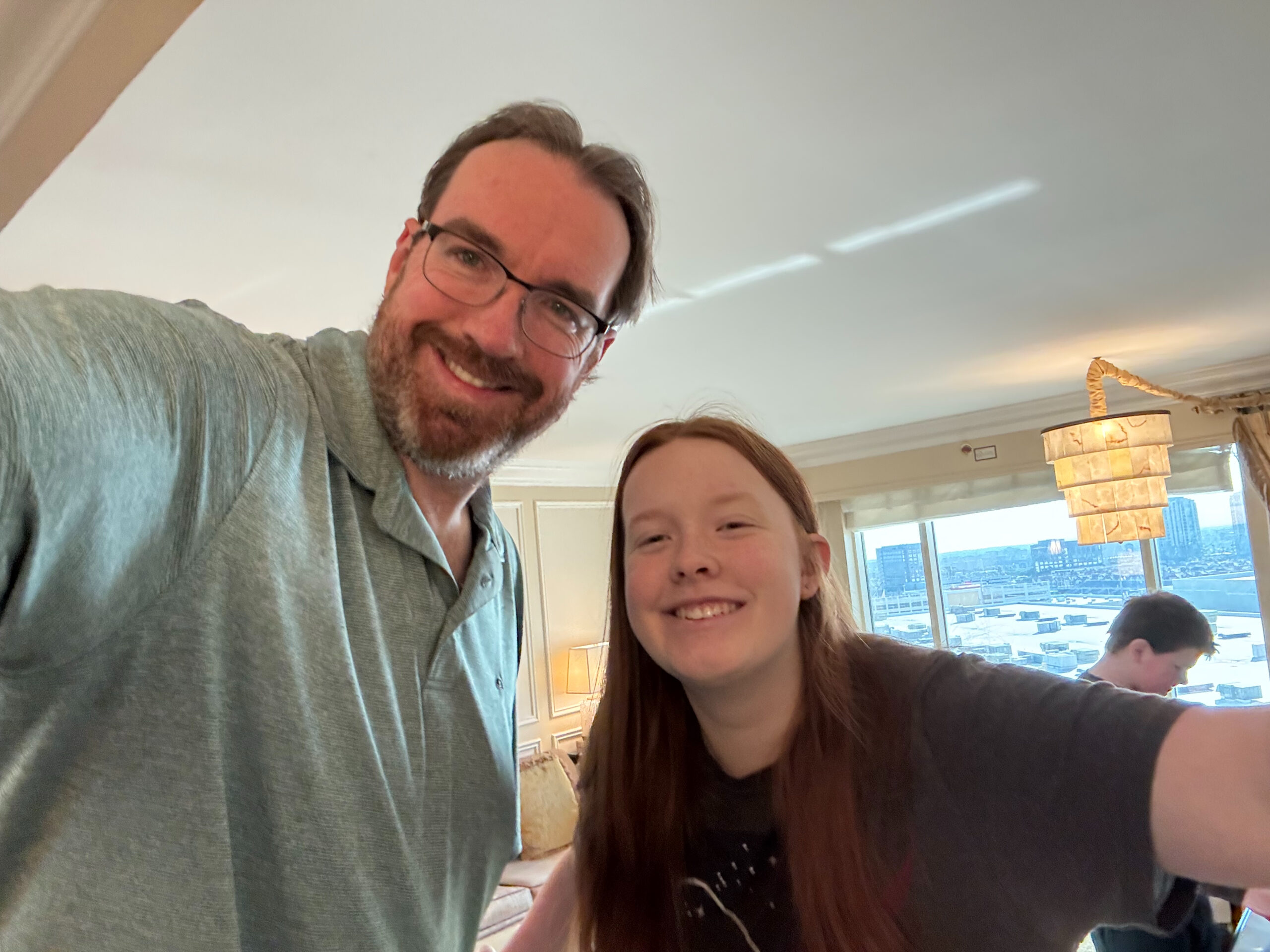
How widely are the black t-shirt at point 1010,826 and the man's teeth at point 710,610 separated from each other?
0.23 m

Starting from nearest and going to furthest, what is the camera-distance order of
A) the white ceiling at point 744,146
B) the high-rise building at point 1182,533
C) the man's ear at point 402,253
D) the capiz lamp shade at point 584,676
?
the man's ear at point 402,253 → the white ceiling at point 744,146 → the high-rise building at point 1182,533 → the capiz lamp shade at point 584,676

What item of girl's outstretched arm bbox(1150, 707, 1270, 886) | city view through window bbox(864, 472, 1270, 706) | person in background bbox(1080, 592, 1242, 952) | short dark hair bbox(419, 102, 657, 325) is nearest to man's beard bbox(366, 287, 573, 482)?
short dark hair bbox(419, 102, 657, 325)

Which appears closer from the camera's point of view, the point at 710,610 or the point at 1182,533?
the point at 710,610

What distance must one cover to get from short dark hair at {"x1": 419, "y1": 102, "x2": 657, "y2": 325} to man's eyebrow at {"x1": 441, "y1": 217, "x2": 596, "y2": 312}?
95 mm

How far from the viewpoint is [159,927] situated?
669mm

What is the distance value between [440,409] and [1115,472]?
3.43 metres

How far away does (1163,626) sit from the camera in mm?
2939

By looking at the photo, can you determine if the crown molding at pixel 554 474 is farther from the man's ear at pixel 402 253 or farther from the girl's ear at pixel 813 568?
the man's ear at pixel 402 253

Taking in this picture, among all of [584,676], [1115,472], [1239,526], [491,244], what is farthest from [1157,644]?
[584,676]

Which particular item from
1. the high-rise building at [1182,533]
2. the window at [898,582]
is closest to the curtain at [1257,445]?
the high-rise building at [1182,533]

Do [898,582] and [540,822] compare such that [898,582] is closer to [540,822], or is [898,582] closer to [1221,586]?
[1221,586]

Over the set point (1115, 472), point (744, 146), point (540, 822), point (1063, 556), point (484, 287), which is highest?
point (744, 146)

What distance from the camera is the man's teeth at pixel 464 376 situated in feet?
3.11

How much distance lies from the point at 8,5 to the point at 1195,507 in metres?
6.27
